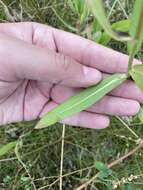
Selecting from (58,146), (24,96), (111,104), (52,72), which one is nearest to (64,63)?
(52,72)

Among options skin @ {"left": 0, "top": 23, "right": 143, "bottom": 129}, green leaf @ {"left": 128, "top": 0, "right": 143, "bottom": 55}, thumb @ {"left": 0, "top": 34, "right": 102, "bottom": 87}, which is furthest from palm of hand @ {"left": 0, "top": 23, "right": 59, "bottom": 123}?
green leaf @ {"left": 128, "top": 0, "right": 143, "bottom": 55}

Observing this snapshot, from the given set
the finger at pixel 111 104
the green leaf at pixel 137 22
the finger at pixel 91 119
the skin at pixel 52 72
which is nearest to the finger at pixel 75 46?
the skin at pixel 52 72

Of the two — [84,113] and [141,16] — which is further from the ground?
[141,16]

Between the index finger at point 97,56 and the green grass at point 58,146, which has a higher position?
the index finger at point 97,56

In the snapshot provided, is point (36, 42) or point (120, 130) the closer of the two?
point (36, 42)

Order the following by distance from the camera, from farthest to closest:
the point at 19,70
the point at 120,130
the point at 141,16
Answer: the point at 120,130 < the point at 19,70 < the point at 141,16

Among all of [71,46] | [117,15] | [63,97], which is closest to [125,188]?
[63,97]

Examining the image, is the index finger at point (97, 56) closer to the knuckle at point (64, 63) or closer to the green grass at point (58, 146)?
the knuckle at point (64, 63)

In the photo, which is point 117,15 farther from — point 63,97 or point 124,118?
point 63,97
